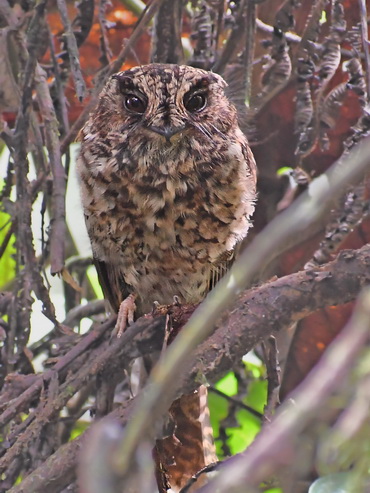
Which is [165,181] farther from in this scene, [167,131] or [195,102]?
[195,102]

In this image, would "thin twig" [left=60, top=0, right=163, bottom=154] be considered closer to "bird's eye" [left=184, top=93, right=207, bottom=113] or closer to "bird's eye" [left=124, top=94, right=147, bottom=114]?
"bird's eye" [left=124, top=94, right=147, bottom=114]

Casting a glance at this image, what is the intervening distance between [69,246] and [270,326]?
1447mm

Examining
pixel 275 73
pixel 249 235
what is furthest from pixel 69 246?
pixel 275 73

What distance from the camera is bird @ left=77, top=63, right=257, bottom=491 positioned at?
2.43m

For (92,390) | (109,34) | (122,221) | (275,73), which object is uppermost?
(109,34)

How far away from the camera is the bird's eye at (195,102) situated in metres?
2.49

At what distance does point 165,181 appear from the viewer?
7.97ft

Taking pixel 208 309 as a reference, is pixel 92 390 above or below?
below

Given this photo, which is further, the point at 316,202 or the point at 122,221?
the point at 122,221

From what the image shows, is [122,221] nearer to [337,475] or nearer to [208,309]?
[337,475]

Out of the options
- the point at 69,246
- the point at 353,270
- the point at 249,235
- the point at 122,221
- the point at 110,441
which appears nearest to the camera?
the point at 110,441

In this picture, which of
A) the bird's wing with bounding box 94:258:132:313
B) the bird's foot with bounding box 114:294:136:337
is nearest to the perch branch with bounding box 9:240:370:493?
the bird's foot with bounding box 114:294:136:337

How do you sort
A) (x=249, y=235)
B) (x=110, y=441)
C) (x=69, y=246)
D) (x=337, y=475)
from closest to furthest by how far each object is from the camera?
(x=110, y=441)
(x=337, y=475)
(x=249, y=235)
(x=69, y=246)

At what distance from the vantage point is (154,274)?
254cm
